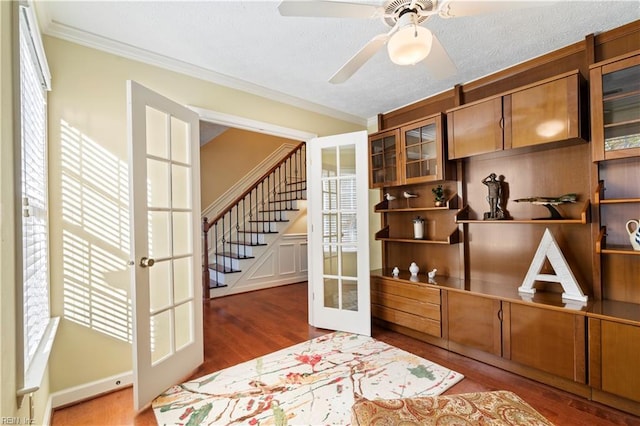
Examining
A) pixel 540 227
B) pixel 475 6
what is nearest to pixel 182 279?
pixel 475 6

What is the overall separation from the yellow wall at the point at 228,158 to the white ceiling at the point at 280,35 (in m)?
3.33

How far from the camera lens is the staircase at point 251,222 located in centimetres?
507

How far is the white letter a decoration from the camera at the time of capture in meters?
2.22

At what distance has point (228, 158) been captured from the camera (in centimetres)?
613

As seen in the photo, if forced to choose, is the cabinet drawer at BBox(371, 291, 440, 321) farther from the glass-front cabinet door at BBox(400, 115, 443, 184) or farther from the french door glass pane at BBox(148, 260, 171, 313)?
the french door glass pane at BBox(148, 260, 171, 313)

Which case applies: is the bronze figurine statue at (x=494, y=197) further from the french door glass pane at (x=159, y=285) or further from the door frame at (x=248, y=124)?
the french door glass pane at (x=159, y=285)

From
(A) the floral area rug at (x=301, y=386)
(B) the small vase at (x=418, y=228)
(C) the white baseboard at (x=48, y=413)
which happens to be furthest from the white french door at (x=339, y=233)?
(C) the white baseboard at (x=48, y=413)

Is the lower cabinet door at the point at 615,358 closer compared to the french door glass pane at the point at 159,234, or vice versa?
the lower cabinet door at the point at 615,358

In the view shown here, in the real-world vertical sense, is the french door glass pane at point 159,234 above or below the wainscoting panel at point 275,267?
above

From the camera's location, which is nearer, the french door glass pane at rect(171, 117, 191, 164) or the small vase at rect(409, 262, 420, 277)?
the french door glass pane at rect(171, 117, 191, 164)

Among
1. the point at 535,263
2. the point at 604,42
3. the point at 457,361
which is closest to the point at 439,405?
the point at 457,361

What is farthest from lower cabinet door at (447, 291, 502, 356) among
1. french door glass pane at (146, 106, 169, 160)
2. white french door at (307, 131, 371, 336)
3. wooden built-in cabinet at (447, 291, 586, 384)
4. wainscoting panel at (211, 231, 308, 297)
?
wainscoting panel at (211, 231, 308, 297)

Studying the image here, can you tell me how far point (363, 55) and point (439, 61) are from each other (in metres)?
0.46

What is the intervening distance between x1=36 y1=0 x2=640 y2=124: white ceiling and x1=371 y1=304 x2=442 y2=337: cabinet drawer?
2.37 m
